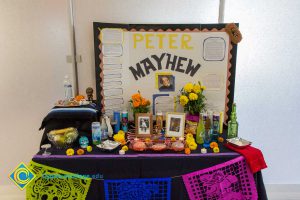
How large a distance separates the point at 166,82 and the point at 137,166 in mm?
691

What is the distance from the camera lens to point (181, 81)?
1805 mm

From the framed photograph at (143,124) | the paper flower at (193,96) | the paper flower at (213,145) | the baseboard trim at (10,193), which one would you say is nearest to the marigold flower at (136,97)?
the framed photograph at (143,124)

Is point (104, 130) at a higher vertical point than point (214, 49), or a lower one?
lower

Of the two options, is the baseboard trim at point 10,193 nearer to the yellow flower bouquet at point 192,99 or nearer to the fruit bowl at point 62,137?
the fruit bowl at point 62,137

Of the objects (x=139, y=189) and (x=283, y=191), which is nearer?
(x=139, y=189)

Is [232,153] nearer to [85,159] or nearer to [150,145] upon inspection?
[150,145]

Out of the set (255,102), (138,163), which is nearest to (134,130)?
(138,163)

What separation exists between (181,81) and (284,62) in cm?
91

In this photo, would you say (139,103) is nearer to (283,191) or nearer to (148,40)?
(148,40)

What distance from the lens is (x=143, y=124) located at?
163 cm

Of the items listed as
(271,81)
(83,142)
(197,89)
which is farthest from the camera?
(271,81)

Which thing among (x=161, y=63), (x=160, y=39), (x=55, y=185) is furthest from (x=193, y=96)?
(x=55, y=185)

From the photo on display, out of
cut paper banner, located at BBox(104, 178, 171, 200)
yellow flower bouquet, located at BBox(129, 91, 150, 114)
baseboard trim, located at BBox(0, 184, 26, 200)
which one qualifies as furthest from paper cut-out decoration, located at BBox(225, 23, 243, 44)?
baseboard trim, located at BBox(0, 184, 26, 200)

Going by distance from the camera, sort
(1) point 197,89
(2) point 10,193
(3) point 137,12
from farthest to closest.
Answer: (2) point 10,193 → (3) point 137,12 → (1) point 197,89
